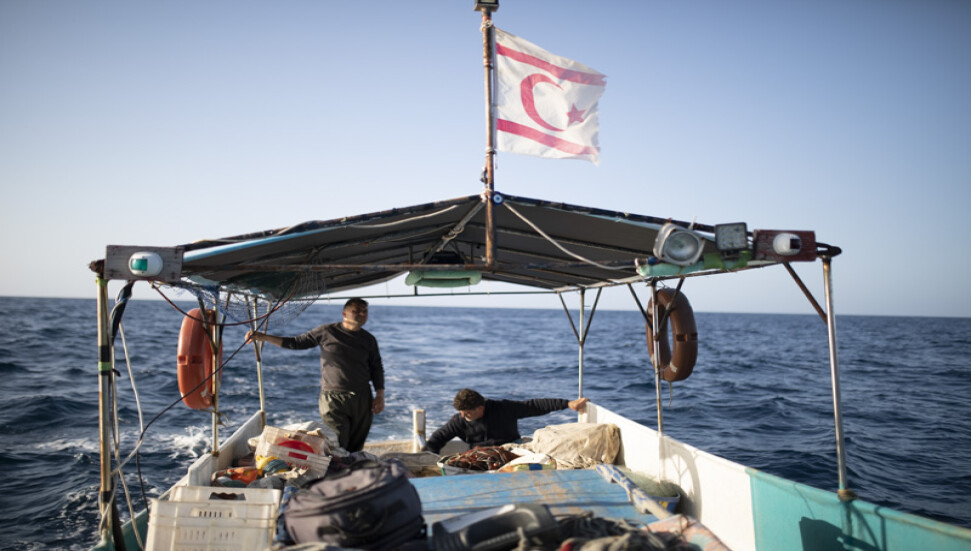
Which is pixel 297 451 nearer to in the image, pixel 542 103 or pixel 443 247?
pixel 443 247

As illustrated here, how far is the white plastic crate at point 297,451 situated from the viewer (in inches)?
223

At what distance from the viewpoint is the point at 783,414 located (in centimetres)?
1720

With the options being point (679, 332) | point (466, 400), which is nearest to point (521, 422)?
Answer: point (466, 400)

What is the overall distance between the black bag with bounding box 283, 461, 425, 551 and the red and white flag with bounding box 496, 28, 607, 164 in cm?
306

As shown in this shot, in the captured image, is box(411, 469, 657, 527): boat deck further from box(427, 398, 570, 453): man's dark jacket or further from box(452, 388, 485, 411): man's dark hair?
box(427, 398, 570, 453): man's dark jacket

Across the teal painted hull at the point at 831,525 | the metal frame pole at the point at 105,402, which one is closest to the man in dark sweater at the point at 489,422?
the teal painted hull at the point at 831,525

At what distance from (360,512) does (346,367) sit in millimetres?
3440

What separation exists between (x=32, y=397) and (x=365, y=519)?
741 inches

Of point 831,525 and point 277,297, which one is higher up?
point 277,297

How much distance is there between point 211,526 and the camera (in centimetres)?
371

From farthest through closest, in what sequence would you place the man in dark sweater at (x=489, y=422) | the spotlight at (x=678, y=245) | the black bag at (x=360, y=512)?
the man in dark sweater at (x=489, y=422), the spotlight at (x=678, y=245), the black bag at (x=360, y=512)

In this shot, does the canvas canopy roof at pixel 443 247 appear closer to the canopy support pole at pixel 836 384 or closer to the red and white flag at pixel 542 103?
the red and white flag at pixel 542 103

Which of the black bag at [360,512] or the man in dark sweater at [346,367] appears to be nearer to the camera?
the black bag at [360,512]

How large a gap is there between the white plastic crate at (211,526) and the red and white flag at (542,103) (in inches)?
136
